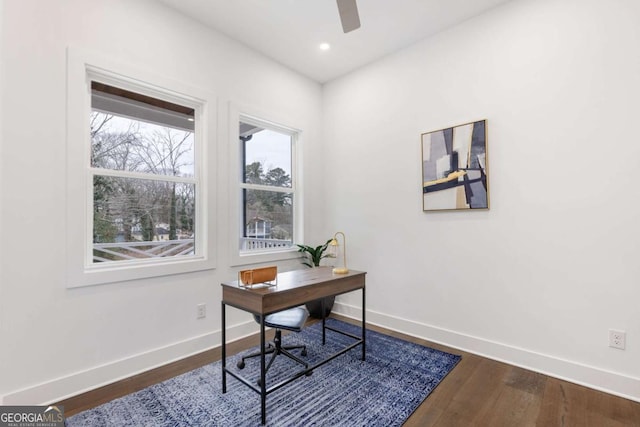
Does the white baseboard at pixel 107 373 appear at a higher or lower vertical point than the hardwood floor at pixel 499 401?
higher

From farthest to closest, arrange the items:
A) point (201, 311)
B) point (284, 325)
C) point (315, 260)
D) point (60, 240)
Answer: point (315, 260) → point (201, 311) → point (284, 325) → point (60, 240)

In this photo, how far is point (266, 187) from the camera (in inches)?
142

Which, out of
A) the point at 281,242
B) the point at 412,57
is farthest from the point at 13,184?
the point at 412,57

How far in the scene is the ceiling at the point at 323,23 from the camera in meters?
2.68

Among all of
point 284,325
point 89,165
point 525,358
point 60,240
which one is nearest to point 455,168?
point 525,358

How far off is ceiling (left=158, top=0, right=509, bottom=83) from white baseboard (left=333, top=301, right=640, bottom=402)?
9.56 ft

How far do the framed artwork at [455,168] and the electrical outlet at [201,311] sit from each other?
233 centimetres

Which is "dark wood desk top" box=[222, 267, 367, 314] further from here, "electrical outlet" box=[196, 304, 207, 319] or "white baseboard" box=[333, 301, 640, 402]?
"white baseboard" box=[333, 301, 640, 402]

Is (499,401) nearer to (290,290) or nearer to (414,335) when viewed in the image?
(414,335)

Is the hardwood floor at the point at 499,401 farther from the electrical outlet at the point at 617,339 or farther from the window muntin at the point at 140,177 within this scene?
the window muntin at the point at 140,177

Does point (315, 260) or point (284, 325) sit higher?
point (315, 260)

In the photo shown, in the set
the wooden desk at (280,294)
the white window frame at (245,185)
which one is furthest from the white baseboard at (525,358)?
the white window frame at (245,185)

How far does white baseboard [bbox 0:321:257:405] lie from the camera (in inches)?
78.3

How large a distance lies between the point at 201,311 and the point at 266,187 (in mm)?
1483
